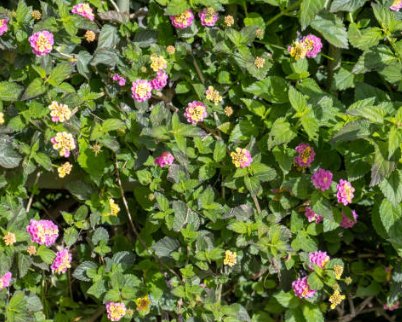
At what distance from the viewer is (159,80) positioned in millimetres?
1991

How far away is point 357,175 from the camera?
1.93 meters

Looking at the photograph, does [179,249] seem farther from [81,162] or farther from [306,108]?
[306,108]

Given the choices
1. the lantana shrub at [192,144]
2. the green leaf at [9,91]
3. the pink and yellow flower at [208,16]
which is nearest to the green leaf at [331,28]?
the lantana shrub at [192,144]

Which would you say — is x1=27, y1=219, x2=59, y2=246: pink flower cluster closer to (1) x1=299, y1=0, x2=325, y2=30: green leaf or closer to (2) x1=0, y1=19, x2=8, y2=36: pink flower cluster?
(2) x1=0, y1=19, x2=8, y2=36: pink flower cluster

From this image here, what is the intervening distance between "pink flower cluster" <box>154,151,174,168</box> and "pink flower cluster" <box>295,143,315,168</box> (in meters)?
0.41

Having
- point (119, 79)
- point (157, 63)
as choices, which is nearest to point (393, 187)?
point (157, 63)

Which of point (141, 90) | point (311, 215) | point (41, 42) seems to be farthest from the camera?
point (311, 215)

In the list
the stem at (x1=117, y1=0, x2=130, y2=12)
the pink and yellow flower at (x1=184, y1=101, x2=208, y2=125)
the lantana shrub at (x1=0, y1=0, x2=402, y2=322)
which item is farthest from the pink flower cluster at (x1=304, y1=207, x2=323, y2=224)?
the stem at (x1=117, y1=0, x2=130, y2=12)

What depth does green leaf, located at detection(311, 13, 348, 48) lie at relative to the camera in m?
2.00

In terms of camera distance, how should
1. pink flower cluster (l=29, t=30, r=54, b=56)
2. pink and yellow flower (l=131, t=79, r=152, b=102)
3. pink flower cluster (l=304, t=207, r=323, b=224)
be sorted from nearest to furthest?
pink flower cluster (l=29, t=30, r=54, b=56)
pink and yellow flower (l=131, t=79, r=152, b=102)
pink flower cluster (l=304, t=207, r=323, b=224)

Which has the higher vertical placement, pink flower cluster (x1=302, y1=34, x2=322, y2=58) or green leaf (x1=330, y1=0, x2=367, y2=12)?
green leaf (x1=330, y1=0, x2=367, y2=12)

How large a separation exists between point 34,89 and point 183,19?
1.68ft

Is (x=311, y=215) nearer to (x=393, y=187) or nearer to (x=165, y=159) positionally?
(x=393, y=187)

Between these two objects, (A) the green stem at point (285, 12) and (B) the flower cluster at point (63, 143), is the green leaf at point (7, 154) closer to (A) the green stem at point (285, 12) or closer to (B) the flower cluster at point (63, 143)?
(B) the flower cluster at point (63, 143)
